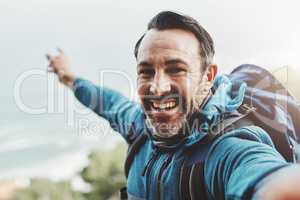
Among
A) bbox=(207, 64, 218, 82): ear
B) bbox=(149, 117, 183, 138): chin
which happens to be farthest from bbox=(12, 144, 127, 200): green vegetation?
bbox=(207, 64, 218, 82): ear

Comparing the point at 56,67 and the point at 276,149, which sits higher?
the point at 56,67

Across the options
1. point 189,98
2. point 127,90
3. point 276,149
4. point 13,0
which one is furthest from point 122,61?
point 276,149

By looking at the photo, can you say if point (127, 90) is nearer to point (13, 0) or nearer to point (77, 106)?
point (77, 106)

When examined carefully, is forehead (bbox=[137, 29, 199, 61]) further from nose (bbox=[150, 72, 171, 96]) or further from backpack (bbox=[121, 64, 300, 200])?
backpack (bbox=[121, 64, 300, 200])

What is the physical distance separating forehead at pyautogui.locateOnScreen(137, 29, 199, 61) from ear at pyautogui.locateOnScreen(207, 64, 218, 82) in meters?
0.09

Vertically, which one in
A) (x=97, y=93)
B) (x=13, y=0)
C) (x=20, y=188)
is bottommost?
(x=20, y=188)

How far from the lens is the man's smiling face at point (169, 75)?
9.66 ft

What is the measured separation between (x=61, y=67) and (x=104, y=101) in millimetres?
276

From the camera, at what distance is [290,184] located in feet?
8.29

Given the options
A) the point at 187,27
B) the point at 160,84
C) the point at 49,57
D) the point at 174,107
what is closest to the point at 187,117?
the point at 174,107

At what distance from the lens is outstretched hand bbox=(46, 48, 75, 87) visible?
3006 mm

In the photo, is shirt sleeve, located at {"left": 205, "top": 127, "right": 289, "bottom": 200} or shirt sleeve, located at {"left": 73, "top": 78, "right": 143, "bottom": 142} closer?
shirt sleeve, located at {"left": 205, "top": 127, "right": 289, "bottom": 200}

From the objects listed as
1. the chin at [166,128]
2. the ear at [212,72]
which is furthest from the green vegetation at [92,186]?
the ear at [212,72]

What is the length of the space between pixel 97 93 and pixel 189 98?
45 centimetres
